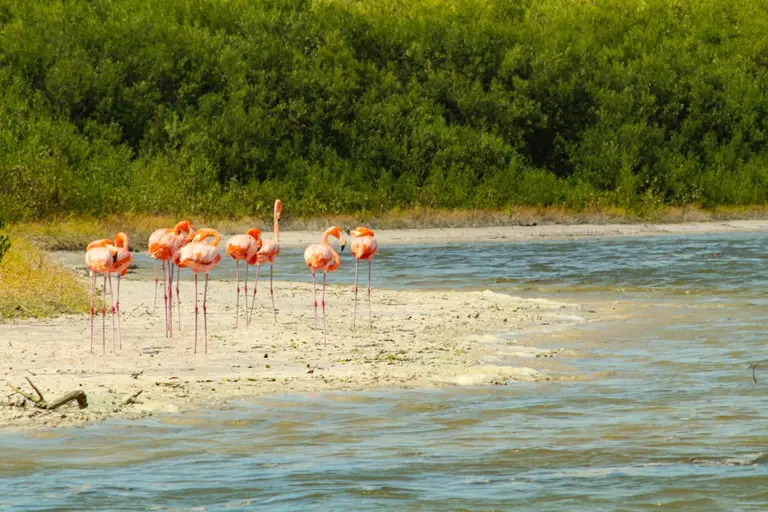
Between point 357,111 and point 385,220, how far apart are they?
6.52 metres

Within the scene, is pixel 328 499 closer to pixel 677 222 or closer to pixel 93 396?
pixel 93 396

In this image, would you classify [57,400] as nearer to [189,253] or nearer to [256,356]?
[256,356]

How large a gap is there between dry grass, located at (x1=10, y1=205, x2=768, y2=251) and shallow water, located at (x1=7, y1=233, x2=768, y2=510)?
1882 centimetres

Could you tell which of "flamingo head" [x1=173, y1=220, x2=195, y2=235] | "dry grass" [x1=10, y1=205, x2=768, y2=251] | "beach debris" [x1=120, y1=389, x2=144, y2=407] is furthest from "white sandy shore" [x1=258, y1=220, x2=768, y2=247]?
"beach debris" [x1=120, y1=389, x2=144, y2=407]

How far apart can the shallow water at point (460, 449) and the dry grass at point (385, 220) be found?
18.8 meters

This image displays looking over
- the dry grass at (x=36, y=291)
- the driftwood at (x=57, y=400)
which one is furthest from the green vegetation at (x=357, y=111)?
the driftwood at (x=57, y=400)

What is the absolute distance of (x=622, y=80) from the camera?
154ft

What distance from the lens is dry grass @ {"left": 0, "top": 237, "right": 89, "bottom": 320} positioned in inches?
600

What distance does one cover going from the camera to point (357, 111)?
44.6 meters

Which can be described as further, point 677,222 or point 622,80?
point 622,80

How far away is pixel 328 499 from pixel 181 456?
152 cm

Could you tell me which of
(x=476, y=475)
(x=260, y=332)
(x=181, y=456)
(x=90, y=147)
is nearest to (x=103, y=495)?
(x=181, y=456)

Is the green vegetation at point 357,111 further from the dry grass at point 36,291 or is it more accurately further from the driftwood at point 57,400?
the driftwood at point 57,400

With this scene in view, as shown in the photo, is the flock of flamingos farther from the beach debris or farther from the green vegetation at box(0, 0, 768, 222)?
the green vegetation at box(0, 0, 768, 222)
